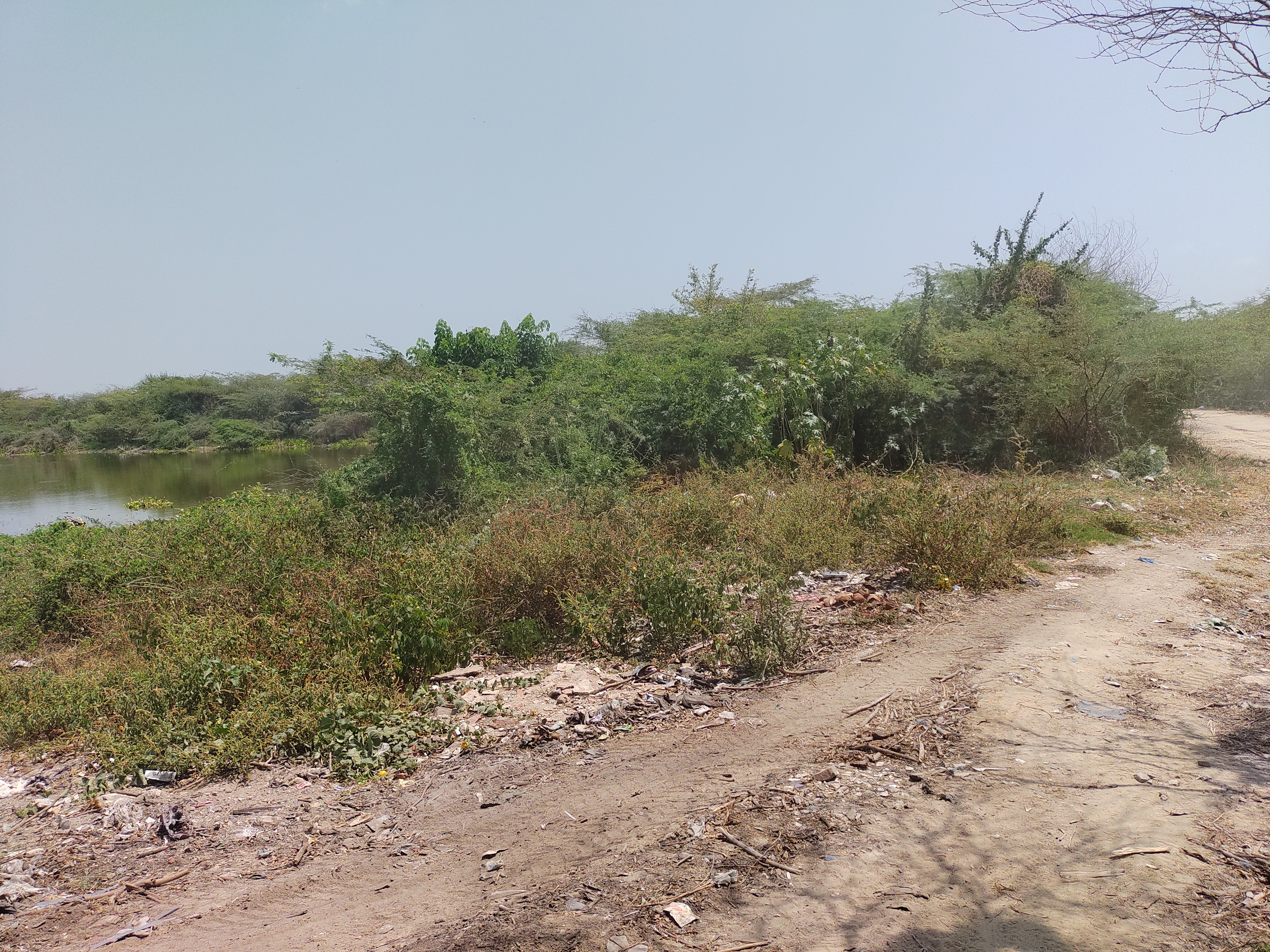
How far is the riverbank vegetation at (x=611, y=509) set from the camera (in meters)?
4.88

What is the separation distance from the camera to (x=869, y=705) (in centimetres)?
430

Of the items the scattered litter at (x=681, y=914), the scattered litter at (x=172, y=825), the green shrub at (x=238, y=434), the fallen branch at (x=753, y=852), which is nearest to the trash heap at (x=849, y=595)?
the fallen branch at (x=753, y=852)

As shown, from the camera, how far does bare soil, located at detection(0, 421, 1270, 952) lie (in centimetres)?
261

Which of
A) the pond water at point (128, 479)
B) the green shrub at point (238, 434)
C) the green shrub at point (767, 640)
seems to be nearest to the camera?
the green shrub at point (767, 640)

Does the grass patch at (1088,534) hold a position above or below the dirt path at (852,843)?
above

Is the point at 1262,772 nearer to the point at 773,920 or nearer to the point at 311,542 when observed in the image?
the point at 773,920

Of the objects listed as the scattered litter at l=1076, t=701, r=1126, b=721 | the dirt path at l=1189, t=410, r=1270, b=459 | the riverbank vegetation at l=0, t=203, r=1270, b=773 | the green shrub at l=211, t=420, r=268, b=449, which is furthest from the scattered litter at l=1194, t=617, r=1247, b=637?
the green shrub at l=211, t=420, r=268, b=449

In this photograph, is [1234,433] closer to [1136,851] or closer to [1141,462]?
[1141,462]

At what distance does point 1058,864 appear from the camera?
2797 millimetres

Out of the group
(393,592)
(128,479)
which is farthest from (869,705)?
(128,479)

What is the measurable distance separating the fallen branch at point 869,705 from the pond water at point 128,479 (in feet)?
29.5

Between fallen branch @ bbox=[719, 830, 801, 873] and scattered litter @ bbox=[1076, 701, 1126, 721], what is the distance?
2.15m

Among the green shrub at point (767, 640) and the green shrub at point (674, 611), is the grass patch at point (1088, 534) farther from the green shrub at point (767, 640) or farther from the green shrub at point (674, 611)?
the green shrub at point (674, 611)

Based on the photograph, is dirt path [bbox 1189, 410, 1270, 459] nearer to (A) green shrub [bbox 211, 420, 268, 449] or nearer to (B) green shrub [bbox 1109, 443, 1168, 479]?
(B) green shrub [bbox 1109, 443, 1168, 479]
